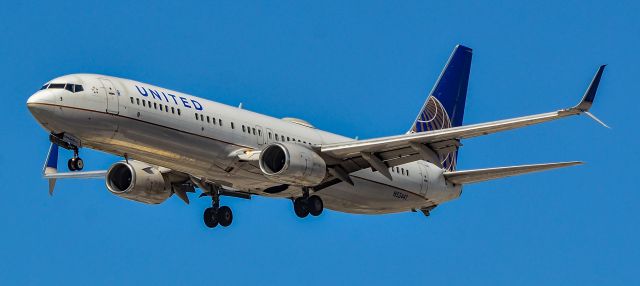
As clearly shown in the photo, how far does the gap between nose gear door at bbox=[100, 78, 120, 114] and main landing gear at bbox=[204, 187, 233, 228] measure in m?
8.73

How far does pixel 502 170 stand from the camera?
2189 inches

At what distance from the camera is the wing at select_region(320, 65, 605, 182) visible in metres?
49.5

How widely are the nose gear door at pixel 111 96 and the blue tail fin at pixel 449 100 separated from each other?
63.9 ft

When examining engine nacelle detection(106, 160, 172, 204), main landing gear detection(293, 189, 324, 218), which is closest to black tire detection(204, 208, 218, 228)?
engine nacelle detection(106, 160, 172, 204)

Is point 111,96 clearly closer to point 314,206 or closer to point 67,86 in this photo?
point 67,86

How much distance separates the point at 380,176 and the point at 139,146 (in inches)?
483

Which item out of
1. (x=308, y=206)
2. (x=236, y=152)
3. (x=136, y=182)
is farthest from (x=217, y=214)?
(x=236, y=152)

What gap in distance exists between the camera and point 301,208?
54.3 meters

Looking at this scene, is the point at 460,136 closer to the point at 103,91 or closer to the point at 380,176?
the point at 380,176

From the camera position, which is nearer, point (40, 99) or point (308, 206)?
point (40, 99)

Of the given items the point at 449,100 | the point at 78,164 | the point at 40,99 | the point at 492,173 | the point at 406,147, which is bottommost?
the point at 78,164

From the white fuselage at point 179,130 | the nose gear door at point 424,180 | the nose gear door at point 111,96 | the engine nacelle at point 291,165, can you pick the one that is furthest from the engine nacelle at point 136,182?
the nose gear door at point 424,180

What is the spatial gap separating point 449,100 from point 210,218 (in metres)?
16.3

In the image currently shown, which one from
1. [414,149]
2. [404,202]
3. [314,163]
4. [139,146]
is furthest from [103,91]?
[404,202]
